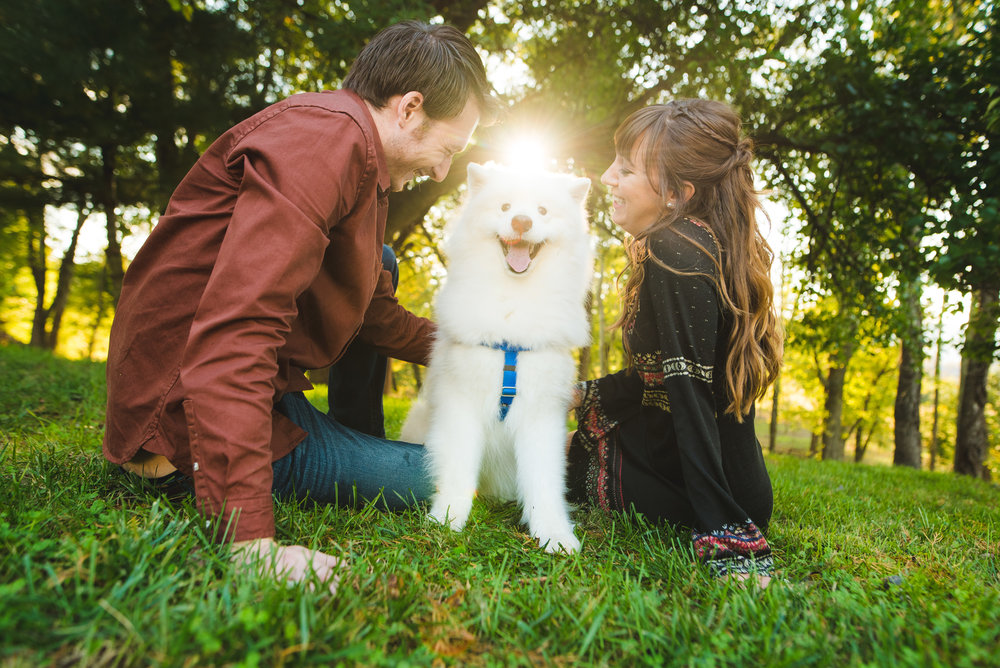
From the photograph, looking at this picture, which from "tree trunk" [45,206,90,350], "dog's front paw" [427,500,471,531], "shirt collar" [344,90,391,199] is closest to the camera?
"shirt collar" [344,90,391,199]

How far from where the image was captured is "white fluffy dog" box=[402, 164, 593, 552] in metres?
2.22

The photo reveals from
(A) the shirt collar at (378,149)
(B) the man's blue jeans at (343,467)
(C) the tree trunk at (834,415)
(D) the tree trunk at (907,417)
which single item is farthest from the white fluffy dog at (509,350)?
(C) the tree trunk at (834,415)

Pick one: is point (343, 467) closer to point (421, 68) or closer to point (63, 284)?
point (421, 68)

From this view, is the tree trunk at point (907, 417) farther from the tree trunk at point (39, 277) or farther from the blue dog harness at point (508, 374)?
the tree trunk at point (39, 277)

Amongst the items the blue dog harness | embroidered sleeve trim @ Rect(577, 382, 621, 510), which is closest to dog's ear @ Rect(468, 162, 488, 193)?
the blue dog harness

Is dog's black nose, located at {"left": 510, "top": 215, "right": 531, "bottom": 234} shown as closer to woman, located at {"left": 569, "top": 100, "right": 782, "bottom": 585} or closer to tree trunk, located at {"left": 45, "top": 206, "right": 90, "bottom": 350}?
woman, located at {"left": 569, "top": 100, "right": 782, "bottom": 585}

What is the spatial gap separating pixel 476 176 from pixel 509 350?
917 mm

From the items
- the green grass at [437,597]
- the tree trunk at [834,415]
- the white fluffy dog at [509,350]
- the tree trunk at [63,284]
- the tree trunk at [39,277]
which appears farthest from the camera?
the tree trunk at [39,277]

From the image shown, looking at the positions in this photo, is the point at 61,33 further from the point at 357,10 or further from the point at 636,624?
the point at 636,624

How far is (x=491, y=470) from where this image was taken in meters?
2.45

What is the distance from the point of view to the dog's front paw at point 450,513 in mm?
2078

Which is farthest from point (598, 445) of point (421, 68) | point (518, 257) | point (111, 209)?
point (111, 209)

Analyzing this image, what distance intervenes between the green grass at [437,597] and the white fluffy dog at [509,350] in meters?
0.20

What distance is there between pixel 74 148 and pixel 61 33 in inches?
114
